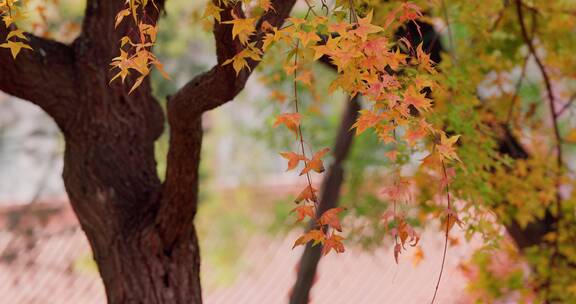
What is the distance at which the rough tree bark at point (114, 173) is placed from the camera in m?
2.75

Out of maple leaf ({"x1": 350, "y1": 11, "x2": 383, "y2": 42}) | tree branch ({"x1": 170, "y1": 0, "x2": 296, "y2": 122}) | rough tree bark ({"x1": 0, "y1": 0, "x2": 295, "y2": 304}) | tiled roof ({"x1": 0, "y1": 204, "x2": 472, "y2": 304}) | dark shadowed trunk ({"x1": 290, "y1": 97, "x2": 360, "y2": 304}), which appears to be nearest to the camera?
maple leaf ({"x1": 350, "y1": 11, "x2": 383, "y2": 42})

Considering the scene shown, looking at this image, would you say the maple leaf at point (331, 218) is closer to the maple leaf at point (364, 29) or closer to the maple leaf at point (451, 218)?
the maple leaf at point (451, 218)

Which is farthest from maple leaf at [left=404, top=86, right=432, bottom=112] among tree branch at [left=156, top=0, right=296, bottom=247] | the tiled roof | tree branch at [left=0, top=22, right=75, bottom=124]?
the tiled roof

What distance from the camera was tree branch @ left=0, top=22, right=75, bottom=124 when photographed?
8.59 ft

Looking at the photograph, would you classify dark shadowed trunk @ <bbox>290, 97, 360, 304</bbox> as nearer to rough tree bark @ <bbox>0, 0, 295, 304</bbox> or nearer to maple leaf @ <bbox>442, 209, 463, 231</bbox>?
rough tree bark @ <bbox>0, 0, 295, 304</bbox>

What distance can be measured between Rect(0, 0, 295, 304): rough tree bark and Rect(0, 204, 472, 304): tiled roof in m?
3.85

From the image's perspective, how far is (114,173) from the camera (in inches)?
113

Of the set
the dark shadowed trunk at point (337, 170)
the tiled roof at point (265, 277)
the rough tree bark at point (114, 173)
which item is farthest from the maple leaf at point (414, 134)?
the tiled roof at point (265, 277)

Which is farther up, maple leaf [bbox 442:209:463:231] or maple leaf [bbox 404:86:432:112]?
maple leaf [bbox 404:86:432:112]

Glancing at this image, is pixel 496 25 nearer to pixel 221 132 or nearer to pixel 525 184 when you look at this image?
pixel 525 184

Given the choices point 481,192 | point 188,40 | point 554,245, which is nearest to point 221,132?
point 188,40

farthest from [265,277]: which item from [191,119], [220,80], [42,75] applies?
[220,80]

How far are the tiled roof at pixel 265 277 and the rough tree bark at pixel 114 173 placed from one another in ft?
12.6

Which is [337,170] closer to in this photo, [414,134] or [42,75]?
[42,75]
